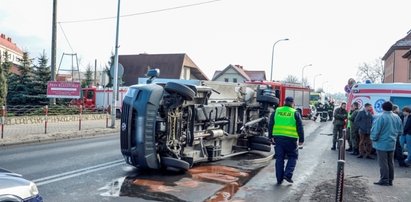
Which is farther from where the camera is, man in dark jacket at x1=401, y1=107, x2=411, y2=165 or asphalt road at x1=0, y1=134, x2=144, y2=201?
man in dark jacket at x1=401, y1=107, x2=411, y2=165

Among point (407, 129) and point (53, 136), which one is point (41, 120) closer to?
point (53, 136)

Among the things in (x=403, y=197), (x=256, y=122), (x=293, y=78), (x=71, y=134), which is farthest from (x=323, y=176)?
(x=293, y=78)

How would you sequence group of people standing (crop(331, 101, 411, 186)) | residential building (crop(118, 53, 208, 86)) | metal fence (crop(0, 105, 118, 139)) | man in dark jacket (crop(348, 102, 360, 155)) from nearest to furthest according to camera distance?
group of people standing (crop(331, 101, 411, 186)), man in dark jacket (crop(348, 102, 360, 155)), metal fence (crop(0, 105, 118, 139)), residential building (crop(118, 53, 208, 86))

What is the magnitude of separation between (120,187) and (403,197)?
16.4 ft

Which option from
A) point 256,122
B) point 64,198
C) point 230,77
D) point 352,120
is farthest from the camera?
point 230,77

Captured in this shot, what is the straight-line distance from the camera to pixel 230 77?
77.9m

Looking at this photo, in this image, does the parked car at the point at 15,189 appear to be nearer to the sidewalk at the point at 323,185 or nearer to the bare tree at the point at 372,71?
the sidewalk at the point at 323,185

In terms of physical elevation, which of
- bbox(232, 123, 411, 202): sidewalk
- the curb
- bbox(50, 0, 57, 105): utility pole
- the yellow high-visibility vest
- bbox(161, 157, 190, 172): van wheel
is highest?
bbox(50, 0, 57, 105): utility pole

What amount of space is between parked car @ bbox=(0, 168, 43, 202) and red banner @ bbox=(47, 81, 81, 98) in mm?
17645

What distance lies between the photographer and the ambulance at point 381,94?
13852mm

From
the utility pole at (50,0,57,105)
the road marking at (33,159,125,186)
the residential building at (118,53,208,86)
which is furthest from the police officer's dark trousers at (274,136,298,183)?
the residential building at (118,53,208,86)

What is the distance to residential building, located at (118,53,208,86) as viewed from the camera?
5570 centimetres

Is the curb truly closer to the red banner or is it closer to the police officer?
the red banner

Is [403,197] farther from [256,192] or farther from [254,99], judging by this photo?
[254,99]
